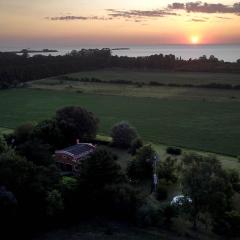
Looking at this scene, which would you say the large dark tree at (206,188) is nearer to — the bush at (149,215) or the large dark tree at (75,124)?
the bush at (149,215)

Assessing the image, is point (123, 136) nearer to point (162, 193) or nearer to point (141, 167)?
point (141, 167)

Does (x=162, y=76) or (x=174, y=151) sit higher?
(x=162, y=76)

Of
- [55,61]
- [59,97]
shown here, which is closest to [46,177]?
[59,97]

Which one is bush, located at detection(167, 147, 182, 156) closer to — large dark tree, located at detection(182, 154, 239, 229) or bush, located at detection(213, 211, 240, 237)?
large dark tree, located at detection(182, 154, 239, 229)

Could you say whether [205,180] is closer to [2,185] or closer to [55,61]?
[2,185]


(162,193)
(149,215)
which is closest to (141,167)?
(162,193)
